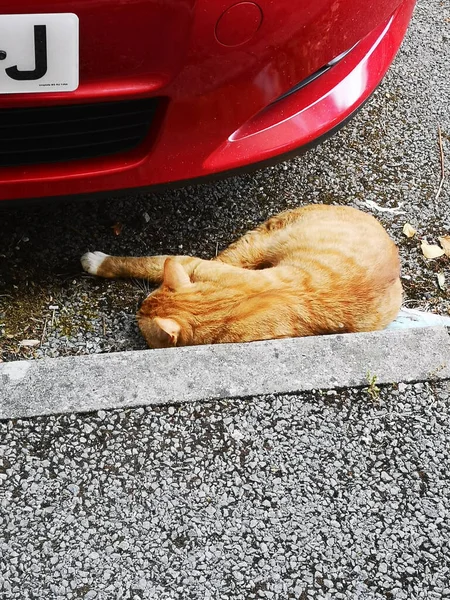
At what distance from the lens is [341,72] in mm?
2674

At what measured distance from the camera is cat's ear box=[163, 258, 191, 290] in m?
2.93

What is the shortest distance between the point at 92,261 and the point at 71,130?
2.77 feet

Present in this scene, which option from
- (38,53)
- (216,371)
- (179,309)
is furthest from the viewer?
(179,309)

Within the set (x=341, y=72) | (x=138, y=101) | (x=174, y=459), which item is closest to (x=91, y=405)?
(x=174, y=459)

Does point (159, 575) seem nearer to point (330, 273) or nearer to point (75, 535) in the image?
point (75, 535)

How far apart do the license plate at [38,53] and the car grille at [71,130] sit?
135 millimetres

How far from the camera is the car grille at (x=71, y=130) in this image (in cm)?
231

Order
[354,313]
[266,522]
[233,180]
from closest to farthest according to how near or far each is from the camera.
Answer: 1. [266,522]
2. [354,313]
3. [233,180]

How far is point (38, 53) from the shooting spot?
2.07m

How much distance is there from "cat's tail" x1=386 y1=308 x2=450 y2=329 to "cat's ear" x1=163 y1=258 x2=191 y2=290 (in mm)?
963

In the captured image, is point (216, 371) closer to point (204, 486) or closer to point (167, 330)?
point (167, 330)

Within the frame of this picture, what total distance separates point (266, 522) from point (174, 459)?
0.39 m

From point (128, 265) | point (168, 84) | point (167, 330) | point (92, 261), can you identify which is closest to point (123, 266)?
point (128, 265)

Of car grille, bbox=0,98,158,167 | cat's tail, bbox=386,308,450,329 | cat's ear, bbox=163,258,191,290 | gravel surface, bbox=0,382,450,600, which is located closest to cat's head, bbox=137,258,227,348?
cat's ear, bbox=163,258,191,290
